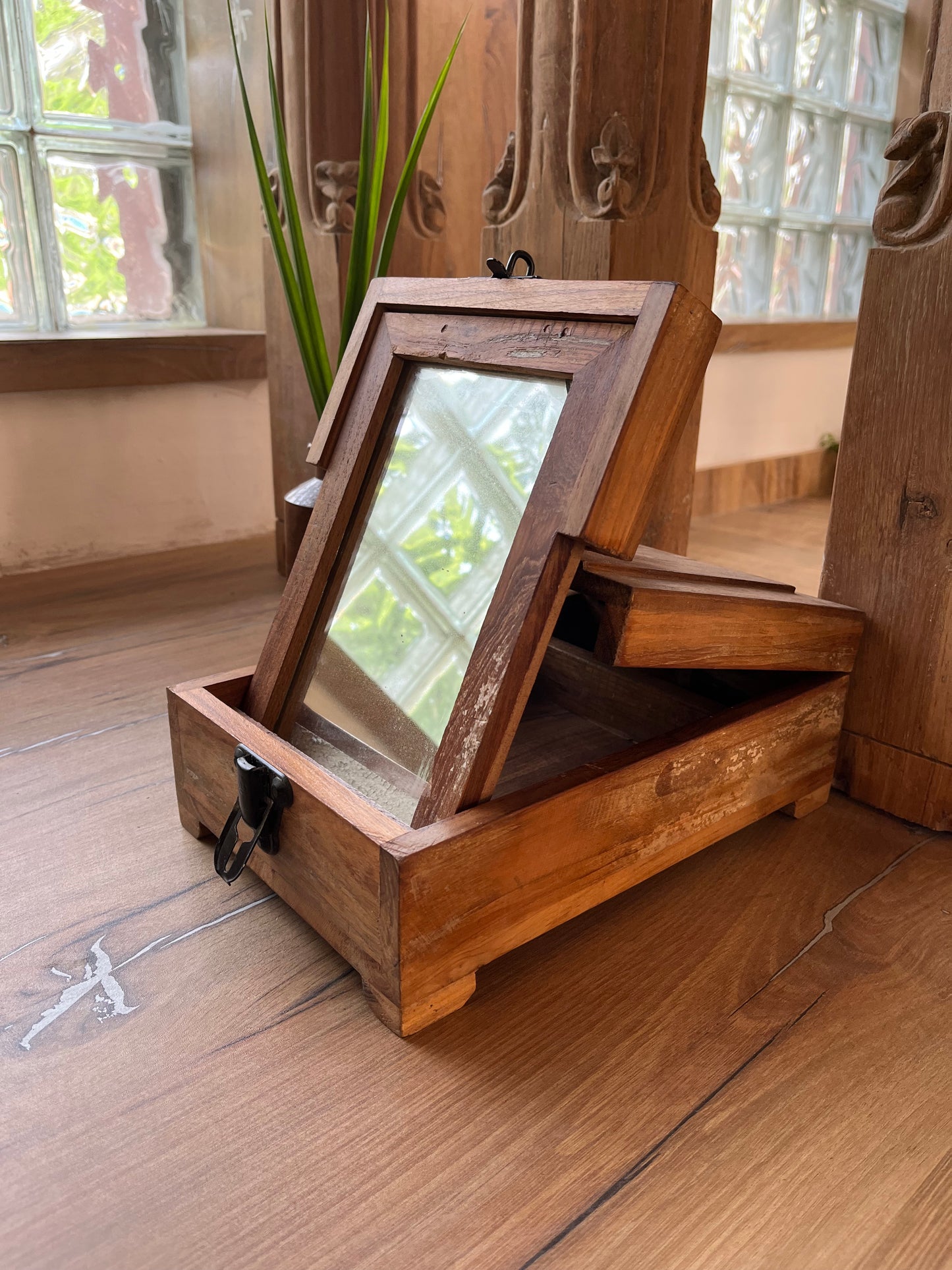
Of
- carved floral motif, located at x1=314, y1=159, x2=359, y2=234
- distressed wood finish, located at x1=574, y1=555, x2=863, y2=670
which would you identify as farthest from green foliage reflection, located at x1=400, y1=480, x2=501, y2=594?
carved floral motif, located at x1=314, y1=159, x2=359, y2=234

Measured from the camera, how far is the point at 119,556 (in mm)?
2182

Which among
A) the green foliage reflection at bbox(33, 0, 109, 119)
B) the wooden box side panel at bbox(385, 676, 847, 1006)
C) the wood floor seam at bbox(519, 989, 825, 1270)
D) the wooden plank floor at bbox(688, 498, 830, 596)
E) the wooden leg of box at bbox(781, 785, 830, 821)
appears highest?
the green foliage reflection at bbox(33, 0, 109, 119)

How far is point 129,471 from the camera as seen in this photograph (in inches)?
84.5

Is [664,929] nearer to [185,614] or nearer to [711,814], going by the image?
[711,814]

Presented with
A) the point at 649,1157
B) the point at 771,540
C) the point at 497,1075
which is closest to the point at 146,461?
the point at 771,540

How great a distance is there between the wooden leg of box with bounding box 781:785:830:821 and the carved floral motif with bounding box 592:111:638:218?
2.76 ft

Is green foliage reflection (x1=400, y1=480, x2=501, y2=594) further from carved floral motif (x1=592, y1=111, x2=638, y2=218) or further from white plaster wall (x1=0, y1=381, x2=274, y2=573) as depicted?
white plaster wall (x1=0, y1=381, x2=274, y2=573)

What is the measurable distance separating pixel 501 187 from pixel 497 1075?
4.21ft

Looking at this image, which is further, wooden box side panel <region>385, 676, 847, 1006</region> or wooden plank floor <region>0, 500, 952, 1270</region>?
wooden box side panel <region>385, 676, 847, 1006</region>

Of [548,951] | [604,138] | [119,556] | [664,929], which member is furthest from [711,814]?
[119,556]

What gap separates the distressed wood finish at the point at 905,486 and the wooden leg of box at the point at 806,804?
5 cm

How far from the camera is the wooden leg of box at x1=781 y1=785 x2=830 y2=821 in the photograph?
1161 millimetres

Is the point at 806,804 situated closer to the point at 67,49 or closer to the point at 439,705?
the point at 439,705

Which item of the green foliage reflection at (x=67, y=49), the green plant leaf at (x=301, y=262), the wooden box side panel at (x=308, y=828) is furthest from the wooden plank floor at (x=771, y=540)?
the green foliage reflection at (x=67, y=49)
